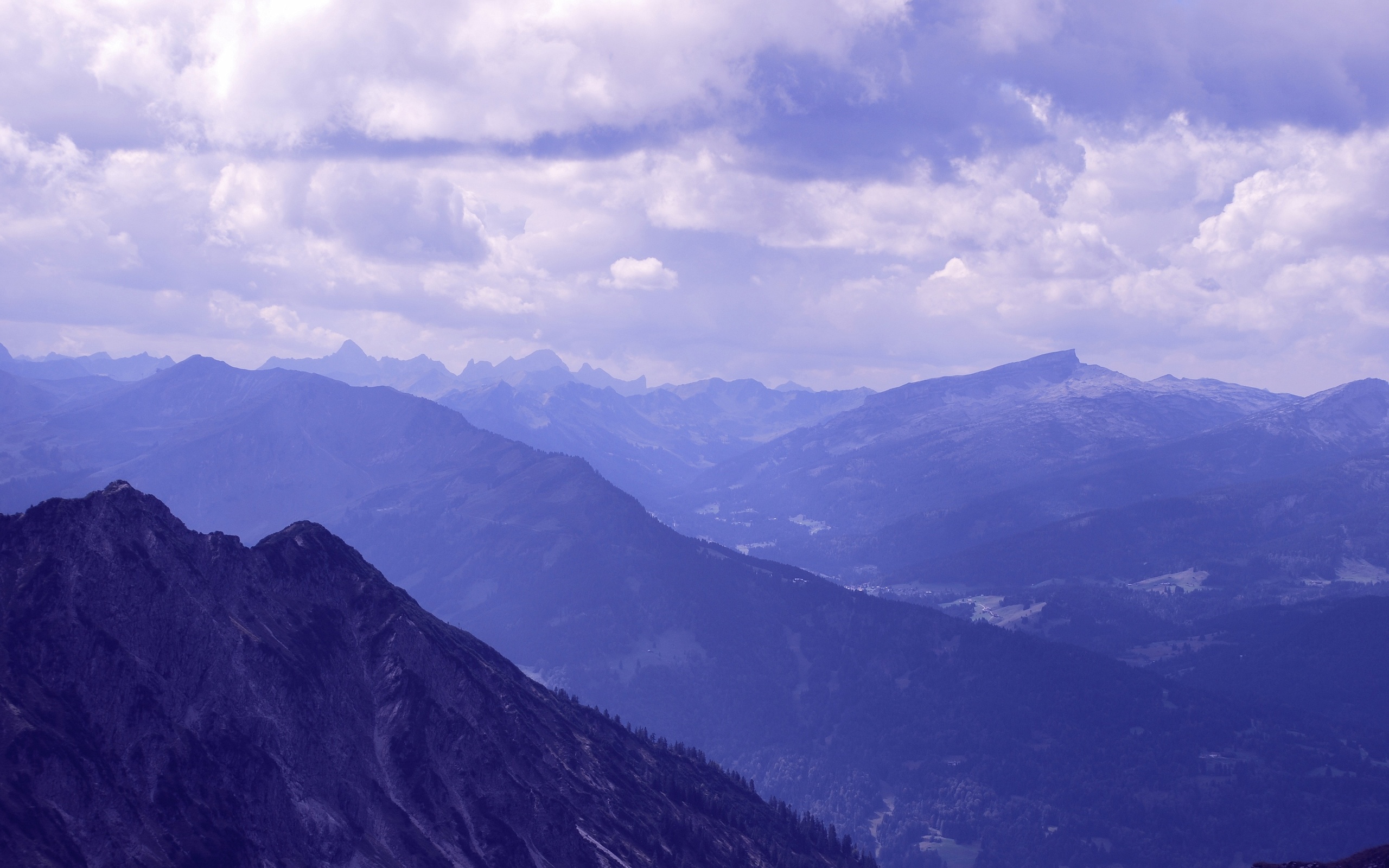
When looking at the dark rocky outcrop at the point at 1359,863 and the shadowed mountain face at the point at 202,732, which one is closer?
the dark rocky outcrop at the point at 1359,863

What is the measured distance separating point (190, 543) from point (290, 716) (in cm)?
3475

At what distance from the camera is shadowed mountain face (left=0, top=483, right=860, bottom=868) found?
13725cm

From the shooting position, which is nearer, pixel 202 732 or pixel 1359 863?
pixel 1359 863

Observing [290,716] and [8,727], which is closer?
[8,727]

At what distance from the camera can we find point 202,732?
158625mm

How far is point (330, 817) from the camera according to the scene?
164 m

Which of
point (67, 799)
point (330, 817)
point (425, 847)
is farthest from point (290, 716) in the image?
point (67, 799)

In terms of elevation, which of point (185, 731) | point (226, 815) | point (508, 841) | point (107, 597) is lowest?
point (508, 841)

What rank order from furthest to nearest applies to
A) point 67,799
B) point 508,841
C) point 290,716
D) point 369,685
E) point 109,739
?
point 369,685
point 508,841
point 290,716
point 109,739
point 67,799

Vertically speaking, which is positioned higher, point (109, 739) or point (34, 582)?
point (34, 582)

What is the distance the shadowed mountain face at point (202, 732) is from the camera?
137250mm

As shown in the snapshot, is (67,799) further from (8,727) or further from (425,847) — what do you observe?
(425,847)

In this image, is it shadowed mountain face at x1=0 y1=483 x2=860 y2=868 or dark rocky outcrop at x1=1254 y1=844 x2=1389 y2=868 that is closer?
dark rocky outcrop at x1=1254 y1=844 x2=1389 y2=868

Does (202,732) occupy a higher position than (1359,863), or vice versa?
(1359,863)
